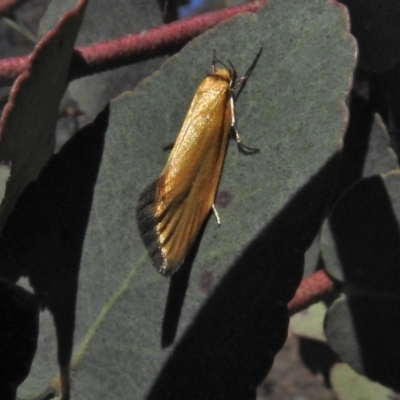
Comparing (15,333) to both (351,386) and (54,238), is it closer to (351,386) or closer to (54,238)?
(54,238)

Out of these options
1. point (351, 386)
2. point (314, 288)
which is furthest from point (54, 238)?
point (351, 386)

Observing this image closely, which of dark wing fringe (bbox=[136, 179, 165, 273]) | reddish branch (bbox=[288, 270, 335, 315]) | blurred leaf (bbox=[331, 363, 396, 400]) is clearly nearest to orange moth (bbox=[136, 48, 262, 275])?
dark wing fringe (bbox=[136, 179, 165, 273])

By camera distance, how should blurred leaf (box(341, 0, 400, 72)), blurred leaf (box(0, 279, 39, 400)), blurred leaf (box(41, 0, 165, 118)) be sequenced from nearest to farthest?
1. blurred leaf (box(0, 279, 39, 400))
2. blurred leaf (box(341, 0, 400, 72))
3. blurred leaf (box(41, 0, 165, 118))

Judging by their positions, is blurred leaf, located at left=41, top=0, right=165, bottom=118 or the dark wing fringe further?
blurred leaf, located at left=41, top=0, right=165, bottom=118

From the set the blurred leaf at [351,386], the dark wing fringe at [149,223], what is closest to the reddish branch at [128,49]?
the dark wing fringe at [149,223]

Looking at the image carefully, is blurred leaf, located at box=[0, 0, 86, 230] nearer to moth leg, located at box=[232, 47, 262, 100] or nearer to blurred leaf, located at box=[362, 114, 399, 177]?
moth leg, located at box=[232, 47, 262, 100]

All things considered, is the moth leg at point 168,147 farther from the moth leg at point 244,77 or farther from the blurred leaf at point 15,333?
the blurred leaf at point 15,333

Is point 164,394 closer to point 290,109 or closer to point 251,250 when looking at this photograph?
point 251,250

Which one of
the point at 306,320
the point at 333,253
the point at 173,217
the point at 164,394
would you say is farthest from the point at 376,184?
the point at 306,320
